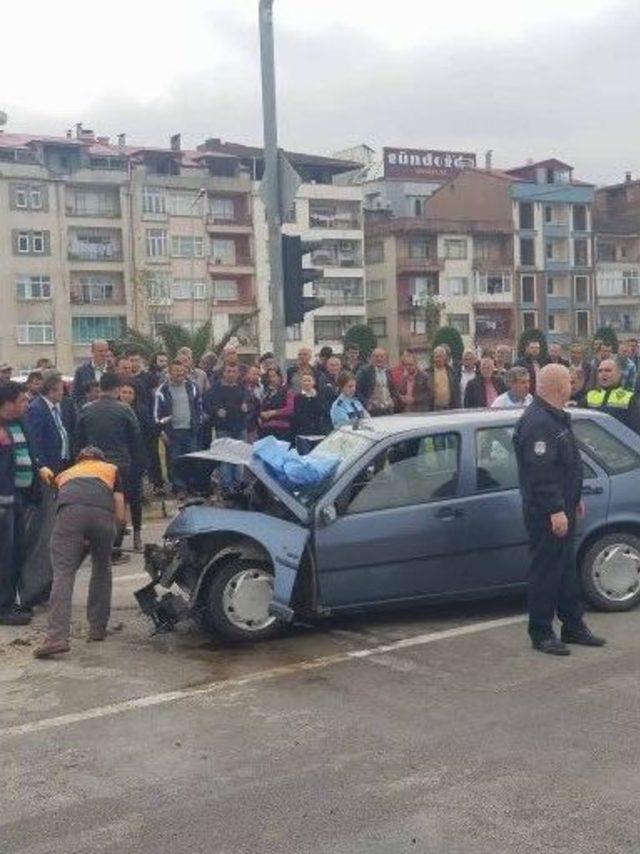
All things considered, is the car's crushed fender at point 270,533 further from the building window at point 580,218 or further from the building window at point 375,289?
the building window at point 580,218

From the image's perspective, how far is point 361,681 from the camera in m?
6.76

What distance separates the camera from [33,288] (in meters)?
70.6

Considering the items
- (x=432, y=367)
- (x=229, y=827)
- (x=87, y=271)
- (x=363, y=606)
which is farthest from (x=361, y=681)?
(x=87, y=271)

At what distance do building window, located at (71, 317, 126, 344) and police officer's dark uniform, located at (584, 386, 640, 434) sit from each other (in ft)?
202

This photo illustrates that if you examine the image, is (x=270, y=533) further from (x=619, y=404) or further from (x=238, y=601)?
(x=619, y=404)

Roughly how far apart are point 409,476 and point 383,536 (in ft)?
1.60

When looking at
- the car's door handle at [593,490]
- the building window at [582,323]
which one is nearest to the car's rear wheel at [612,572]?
the car's door handle at [593,490]

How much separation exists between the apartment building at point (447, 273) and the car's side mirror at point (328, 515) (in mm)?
73060

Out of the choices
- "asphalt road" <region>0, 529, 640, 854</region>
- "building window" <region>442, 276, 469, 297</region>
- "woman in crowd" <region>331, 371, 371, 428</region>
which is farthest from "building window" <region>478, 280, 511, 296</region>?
"asphalt road" <region>0, 529, 640, 854</region>

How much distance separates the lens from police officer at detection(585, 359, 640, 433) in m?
11.4

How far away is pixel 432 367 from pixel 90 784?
9.79 meters

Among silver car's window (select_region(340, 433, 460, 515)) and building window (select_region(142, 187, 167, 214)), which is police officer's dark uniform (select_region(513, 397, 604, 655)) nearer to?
silver car's window (select_region(340, 433, 460, 515))

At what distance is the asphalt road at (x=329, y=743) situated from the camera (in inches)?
183

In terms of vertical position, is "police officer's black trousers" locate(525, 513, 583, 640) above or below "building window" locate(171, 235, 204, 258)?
below
